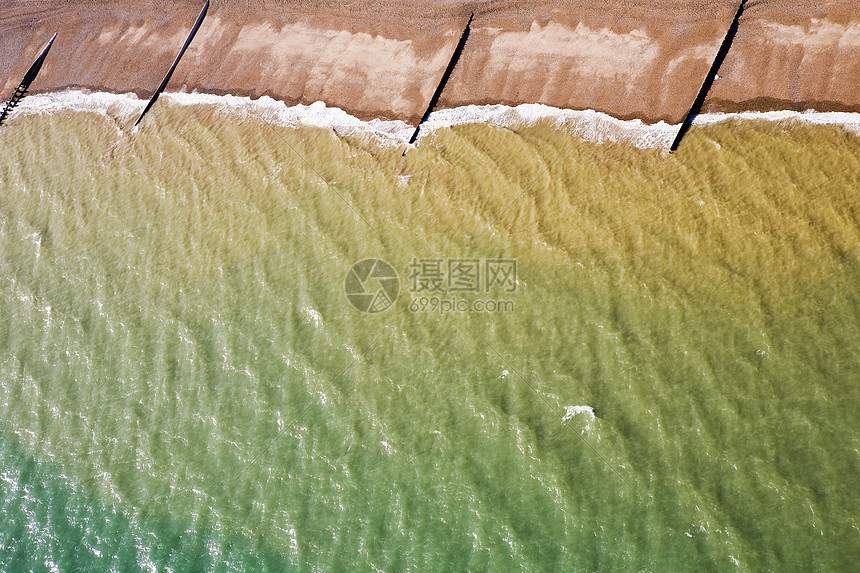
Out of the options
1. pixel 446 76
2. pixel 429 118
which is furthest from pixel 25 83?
pixel 446 76

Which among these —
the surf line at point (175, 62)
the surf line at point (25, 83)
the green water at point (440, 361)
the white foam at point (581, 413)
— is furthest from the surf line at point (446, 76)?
the surf line at point (25, 83)

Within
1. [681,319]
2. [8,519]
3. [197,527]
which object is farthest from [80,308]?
[681,319]

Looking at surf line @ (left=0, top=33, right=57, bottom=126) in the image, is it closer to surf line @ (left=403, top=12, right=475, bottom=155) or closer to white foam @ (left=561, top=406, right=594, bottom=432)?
surf line @ (left=403, top=12, right=475, bottom=155)

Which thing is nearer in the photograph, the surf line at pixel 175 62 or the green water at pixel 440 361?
the green water at pixel 440 361

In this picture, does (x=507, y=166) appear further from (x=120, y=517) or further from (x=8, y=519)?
(x=8, y=519)

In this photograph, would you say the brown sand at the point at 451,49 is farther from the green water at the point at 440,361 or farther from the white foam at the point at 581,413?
the white foam at the point at 581,413
